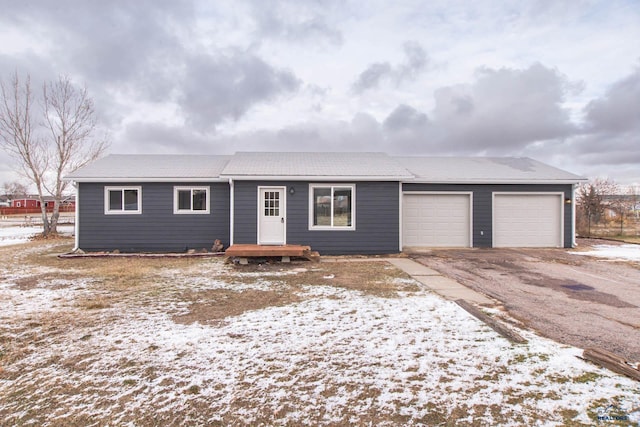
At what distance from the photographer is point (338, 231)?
990cm

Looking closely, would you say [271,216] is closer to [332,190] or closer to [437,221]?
[332,190]

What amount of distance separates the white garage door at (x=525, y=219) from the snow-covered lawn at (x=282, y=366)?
7.84 metres

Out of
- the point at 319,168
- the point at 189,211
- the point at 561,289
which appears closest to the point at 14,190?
the point at 189,211

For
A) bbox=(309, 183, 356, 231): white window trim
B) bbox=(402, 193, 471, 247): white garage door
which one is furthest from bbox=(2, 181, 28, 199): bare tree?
bbox=(402, 193, 471, 247): white garage door

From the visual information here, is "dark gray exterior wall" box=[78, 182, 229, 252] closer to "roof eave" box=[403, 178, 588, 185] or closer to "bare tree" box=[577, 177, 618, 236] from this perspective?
"roof eave" box=[403, 178, 588, 185]

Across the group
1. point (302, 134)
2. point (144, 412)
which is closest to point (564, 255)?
point (144, 412)

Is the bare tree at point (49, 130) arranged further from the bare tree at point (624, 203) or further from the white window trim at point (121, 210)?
the bare tree at point (624, 203)

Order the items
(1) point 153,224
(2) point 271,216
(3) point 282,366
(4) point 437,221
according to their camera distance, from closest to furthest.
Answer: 1. (3) point 282,366
2. (2) point 271,216
3. (1) point 153,224
4. (4) point 437,221

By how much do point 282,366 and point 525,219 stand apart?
11.5m

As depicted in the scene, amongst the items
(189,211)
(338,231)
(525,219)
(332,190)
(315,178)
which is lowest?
(338,231)

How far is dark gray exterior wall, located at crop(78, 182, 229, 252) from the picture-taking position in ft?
34.3

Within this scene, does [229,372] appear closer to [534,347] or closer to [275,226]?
[534,347]

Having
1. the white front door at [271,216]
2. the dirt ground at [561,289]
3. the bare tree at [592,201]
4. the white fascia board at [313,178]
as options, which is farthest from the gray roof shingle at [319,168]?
the bare tree at [592,201]

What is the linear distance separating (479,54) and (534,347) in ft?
40.3
